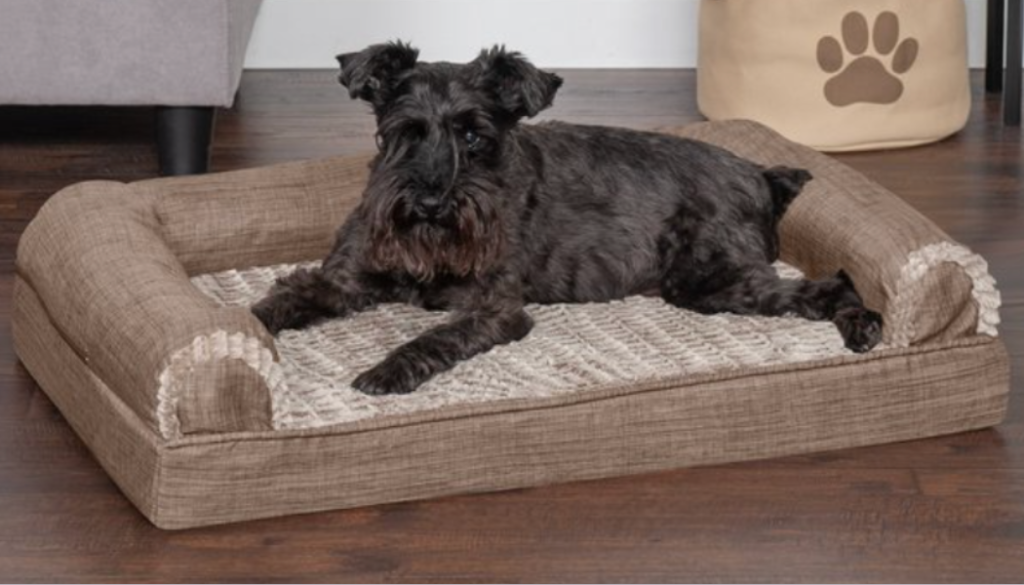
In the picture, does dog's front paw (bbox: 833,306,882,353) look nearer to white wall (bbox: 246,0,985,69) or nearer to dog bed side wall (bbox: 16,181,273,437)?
dog bed side wall (bbox: 16,181,273,437)

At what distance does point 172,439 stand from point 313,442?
20 cm

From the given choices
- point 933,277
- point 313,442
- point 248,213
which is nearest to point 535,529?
point 313,442

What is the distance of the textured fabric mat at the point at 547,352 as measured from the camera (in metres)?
3.27

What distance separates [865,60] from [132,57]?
1719 millimetres

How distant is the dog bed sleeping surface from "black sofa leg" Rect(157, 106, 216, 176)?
0.89 metres

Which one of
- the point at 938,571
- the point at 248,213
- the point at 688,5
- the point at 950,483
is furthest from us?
the point at 688,5

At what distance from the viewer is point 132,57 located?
4750 mm

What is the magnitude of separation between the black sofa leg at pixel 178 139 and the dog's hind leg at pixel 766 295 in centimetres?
148

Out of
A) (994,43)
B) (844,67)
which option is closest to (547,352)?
(844,67)

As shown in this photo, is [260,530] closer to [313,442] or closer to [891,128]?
[313,442]

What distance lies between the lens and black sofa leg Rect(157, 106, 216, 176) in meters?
4.81

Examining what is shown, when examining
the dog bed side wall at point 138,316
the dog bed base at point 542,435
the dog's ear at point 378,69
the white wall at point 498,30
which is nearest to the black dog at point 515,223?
the dog's ear at point 378,69

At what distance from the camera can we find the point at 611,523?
124 inches

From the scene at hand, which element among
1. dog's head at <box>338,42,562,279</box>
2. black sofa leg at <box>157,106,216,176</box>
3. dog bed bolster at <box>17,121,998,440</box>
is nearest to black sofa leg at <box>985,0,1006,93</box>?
dog bed bolster at <box>17,121,998,440</box>
